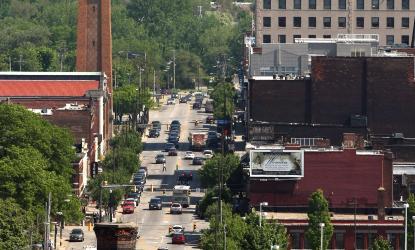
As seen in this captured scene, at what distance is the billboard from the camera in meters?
136

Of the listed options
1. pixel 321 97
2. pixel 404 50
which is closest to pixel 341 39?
pixel 404 50

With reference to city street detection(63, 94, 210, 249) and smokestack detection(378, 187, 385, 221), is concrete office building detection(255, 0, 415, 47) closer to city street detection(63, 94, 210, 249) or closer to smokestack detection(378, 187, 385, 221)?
city street detection(63, 94, 210, 249)

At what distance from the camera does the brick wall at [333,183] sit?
449 feet

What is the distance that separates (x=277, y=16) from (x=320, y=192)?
236 feet

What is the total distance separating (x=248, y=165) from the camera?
14200 centimetres

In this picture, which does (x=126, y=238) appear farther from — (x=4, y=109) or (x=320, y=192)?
(x=4, y=109)

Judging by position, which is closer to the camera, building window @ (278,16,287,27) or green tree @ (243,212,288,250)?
green tree @ (243,212,288,250)

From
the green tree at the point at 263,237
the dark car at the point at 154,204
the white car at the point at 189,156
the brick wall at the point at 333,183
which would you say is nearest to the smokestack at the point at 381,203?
the brick wall at the point at 333,183

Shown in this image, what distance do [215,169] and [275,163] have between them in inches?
955

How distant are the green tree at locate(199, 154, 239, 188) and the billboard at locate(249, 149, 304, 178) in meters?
15.7

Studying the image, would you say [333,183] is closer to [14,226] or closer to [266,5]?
[14,226]

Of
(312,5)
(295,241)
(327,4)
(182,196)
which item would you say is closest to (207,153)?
(312,5)

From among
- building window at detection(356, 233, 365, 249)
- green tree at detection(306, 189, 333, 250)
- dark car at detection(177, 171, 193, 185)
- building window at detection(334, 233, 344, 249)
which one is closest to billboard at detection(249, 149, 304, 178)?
green tree at detection(306, 189, 333, 250)

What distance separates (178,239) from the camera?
132875 mm
